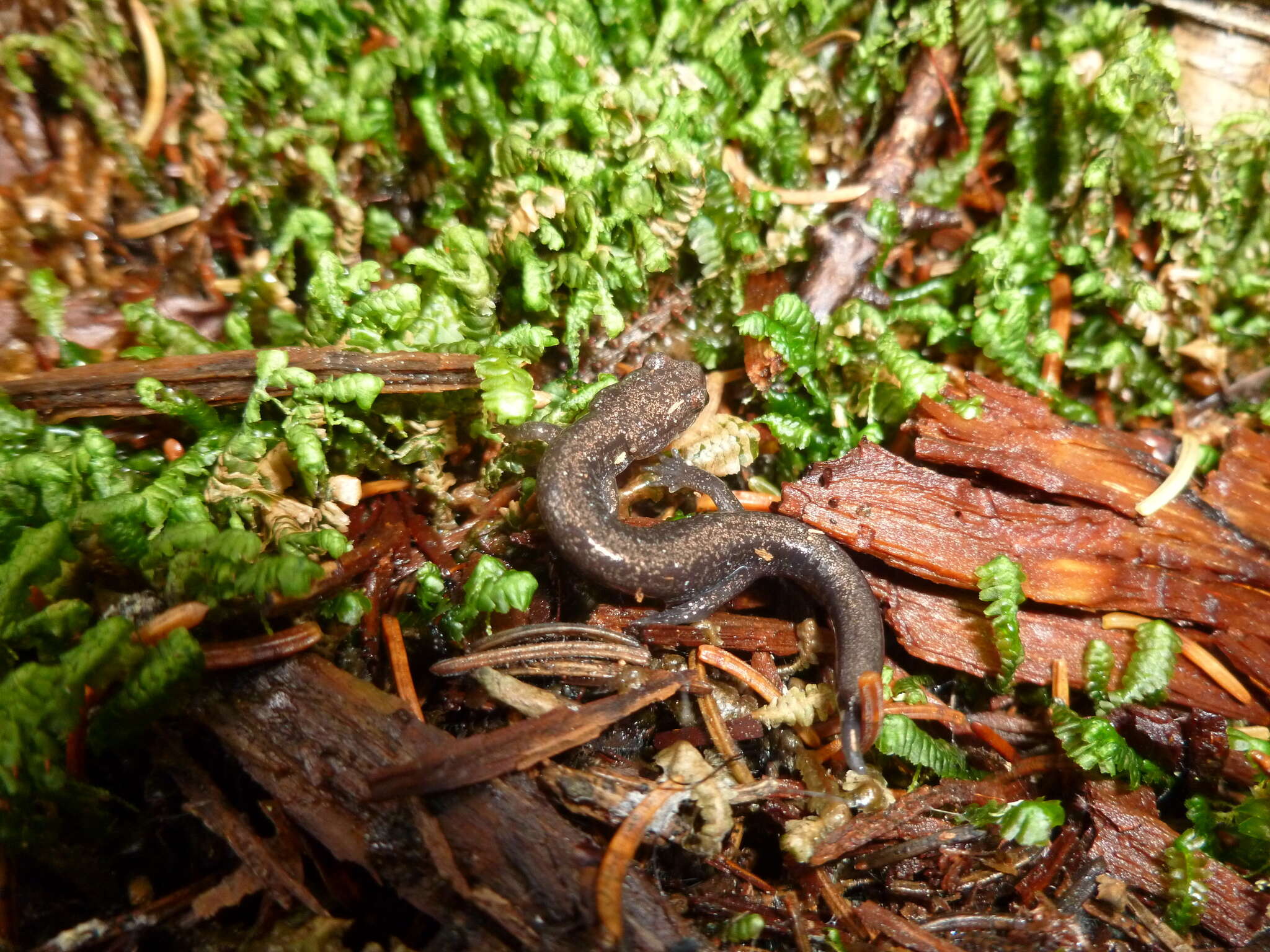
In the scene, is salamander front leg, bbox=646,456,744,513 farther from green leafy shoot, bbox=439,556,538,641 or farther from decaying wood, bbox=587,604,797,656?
green leafy shoot, bbox=439,556,538,641

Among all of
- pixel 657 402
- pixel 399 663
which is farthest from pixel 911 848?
pixel 657 402

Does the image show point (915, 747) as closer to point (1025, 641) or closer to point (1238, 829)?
point (1025, 641)

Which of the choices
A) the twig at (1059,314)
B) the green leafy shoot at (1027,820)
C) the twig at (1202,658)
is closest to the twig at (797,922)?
the green leafy shoot at (1027,820)

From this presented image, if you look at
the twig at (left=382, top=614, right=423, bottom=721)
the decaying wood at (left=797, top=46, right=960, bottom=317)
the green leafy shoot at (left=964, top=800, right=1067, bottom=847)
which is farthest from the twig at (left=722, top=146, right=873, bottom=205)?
the green leafy shoot at (left=964, top=800, right=1067, bottom=847)

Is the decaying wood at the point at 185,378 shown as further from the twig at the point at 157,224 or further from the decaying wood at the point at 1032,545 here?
the decaying wood at the point at 1032,545

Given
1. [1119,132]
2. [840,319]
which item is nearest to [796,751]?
[840,319]
